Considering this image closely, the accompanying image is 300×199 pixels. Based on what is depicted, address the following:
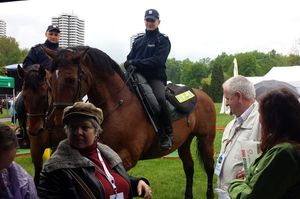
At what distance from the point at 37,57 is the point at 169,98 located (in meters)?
2.11

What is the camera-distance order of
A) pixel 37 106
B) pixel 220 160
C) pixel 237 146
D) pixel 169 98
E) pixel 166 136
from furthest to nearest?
pixel 169 98 → pixel 166 136 → pixel 37 106 → pixel 220 160 → pixel 237 146

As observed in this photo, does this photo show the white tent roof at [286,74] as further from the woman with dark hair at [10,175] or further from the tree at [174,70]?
the tree at [174,70]

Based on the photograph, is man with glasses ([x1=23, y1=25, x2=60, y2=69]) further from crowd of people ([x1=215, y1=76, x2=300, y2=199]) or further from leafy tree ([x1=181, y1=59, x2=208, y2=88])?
leafy tree ([x1=181, y1=59, x2=208, y2=88])

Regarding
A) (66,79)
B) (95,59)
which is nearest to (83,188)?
(66,79)

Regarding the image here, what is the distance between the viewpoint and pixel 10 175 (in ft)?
7.43

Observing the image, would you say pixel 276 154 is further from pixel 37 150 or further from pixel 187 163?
pixel 187 163

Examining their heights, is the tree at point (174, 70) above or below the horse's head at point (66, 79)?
below

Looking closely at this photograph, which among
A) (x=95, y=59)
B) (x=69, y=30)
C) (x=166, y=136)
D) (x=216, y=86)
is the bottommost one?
(x=216, y=86)

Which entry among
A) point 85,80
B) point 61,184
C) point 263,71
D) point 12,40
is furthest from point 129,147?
point 263,71

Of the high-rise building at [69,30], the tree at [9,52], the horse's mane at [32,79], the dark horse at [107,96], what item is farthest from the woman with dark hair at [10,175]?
the tree at [9,52]

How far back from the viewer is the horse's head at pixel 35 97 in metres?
4.95

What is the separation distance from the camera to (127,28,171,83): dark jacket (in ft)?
17.4

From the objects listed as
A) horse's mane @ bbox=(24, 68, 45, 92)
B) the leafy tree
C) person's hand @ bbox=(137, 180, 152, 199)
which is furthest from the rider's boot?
the leafy tree

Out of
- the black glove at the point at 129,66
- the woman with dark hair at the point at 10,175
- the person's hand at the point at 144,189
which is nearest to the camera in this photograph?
the woman with dark hair at the point at 10,175
